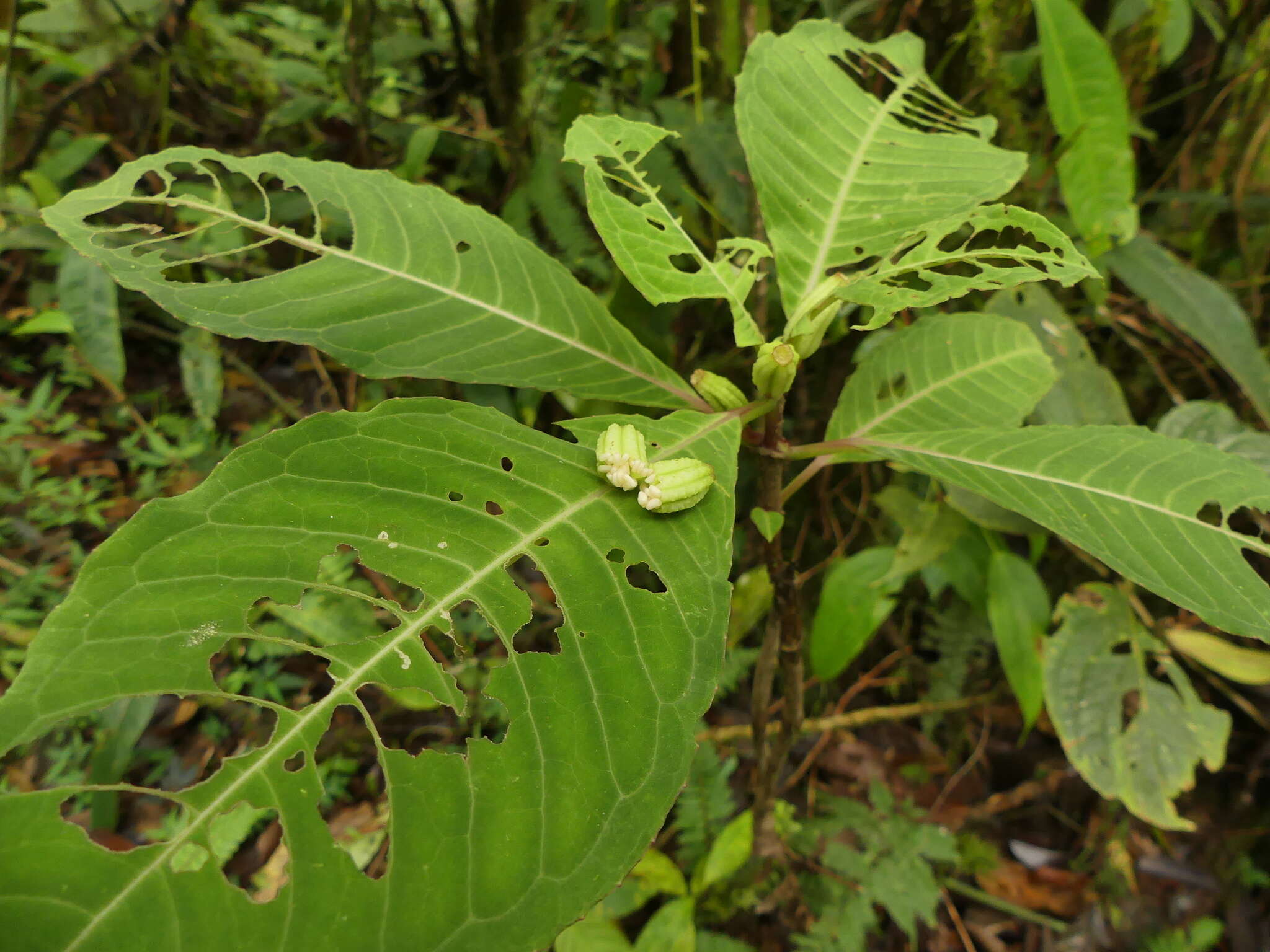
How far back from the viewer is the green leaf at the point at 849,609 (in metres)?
1.39

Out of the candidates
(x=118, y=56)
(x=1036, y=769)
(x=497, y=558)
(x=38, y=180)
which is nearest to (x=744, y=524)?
(x=1036, y=769)

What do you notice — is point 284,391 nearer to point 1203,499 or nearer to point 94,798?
point 94,798

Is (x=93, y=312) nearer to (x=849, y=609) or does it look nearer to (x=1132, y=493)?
(x=849, y=609)

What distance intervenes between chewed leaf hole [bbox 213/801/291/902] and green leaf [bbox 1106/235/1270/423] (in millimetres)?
2268

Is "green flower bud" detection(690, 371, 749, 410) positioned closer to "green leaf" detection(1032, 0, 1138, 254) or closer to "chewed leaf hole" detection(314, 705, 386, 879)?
"green leaf" detection(1032, 0, 1138, 254)

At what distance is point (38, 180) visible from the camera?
6.02 ft

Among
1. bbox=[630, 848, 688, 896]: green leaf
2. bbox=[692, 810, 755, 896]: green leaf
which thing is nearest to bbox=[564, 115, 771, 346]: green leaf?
bbox=[692, 810, 755, 896]: green leaf

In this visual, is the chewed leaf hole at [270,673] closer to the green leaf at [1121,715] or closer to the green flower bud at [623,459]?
the green flower bud at [623,459]

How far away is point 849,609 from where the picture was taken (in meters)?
1.41

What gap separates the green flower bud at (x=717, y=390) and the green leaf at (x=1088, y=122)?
3.57 ft

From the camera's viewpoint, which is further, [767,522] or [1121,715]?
[1121,715]

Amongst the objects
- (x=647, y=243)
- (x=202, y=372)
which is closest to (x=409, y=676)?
(x=647, y=243)

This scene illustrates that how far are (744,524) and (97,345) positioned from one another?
→ 1748 millimetres

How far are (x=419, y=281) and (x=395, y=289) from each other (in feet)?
0.11
